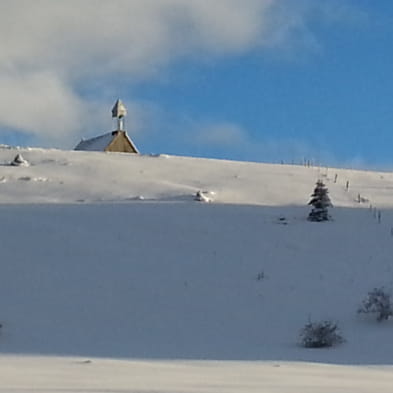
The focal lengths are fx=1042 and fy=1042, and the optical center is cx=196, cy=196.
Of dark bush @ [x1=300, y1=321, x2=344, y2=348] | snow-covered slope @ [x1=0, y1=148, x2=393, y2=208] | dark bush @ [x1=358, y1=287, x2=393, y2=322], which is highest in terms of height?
snow-covered slope @ [x1=0, y1=148, x2=393, y2=208]

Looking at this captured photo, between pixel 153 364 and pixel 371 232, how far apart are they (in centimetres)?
995

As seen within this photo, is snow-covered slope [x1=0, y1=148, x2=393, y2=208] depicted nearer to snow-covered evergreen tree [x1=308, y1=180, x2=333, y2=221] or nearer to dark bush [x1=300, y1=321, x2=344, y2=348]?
snow-covered evergreen tree [x1=308, y1=180, x2=333, y2=221]

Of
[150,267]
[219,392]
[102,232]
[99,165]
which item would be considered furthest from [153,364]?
[99,165]

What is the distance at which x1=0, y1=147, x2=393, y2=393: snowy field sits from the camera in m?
8.73

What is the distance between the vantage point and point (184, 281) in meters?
14.9

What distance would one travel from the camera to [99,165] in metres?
25.2

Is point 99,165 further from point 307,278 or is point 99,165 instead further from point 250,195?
point 307,278

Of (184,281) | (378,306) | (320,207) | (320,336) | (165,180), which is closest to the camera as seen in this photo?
(320,336)

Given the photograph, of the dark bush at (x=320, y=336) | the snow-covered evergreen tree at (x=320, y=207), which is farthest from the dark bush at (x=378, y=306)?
the snow-covered evergreen tree at (x=320, y=207)

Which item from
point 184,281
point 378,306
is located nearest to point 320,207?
point 184,281

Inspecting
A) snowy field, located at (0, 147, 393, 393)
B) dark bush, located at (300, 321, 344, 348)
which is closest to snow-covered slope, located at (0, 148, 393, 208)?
snowy field, located at (0, 147, 393, 393)

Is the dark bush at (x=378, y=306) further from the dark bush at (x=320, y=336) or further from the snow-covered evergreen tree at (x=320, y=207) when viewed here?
the snow-covered evergreen tree at (x=320, y=207)

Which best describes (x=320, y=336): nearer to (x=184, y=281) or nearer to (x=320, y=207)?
(x=184, y=281)

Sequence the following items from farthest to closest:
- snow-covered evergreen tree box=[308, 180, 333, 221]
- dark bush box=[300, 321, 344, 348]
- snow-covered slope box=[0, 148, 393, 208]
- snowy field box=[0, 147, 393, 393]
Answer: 1. snow-covered slope box=[0, 148, 393, 208]
2. snow-covered evergreen tree box=[308, 180, 333, 221]
3. dark bush box=[300, 321, 344, 348]
4. snowy field box=[0, 147, 393, 393]
